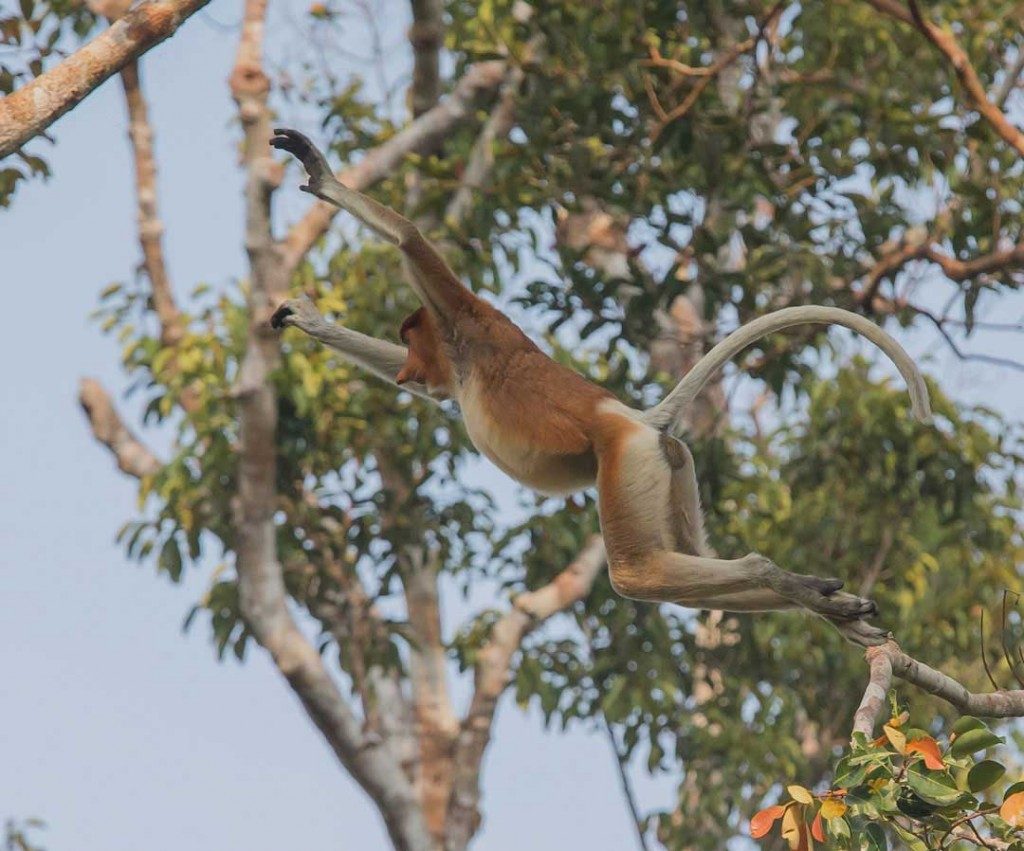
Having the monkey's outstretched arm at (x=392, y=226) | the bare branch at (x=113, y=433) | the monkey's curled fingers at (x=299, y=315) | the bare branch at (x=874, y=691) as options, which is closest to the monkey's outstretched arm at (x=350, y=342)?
the monkey's curled fingers at (x=299, y=315)

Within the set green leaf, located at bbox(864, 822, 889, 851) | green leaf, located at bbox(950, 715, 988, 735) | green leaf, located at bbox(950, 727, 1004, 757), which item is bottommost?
green leaf, located at bbox(864, 822, 889, 851)

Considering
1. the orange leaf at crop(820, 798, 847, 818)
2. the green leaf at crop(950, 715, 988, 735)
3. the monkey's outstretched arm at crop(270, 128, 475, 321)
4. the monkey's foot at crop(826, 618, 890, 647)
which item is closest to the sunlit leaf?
the orange leaf at crop(820, 798, 847, 818)

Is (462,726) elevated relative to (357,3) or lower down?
lower down

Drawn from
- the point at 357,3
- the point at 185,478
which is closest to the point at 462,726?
the point at 185,478

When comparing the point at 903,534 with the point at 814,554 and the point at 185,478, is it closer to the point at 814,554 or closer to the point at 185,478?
the point at 814,554

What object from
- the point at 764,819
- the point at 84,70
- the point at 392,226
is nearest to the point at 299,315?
the point at 392,226

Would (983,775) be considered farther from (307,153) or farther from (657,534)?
(307,153)

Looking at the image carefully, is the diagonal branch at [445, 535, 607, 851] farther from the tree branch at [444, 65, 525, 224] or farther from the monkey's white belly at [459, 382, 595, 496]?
the monkey's white belly at [459, 382, 595, 496]

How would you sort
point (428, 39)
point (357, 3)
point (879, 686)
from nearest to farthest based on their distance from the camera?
point (879, 686) → point (428, 39) → point (357, 3)

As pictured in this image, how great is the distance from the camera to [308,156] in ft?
11.7

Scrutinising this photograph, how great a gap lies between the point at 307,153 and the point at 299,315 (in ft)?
1.72

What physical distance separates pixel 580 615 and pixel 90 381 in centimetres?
251

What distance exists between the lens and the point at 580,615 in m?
7.61

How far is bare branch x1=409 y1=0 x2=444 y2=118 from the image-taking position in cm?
695
